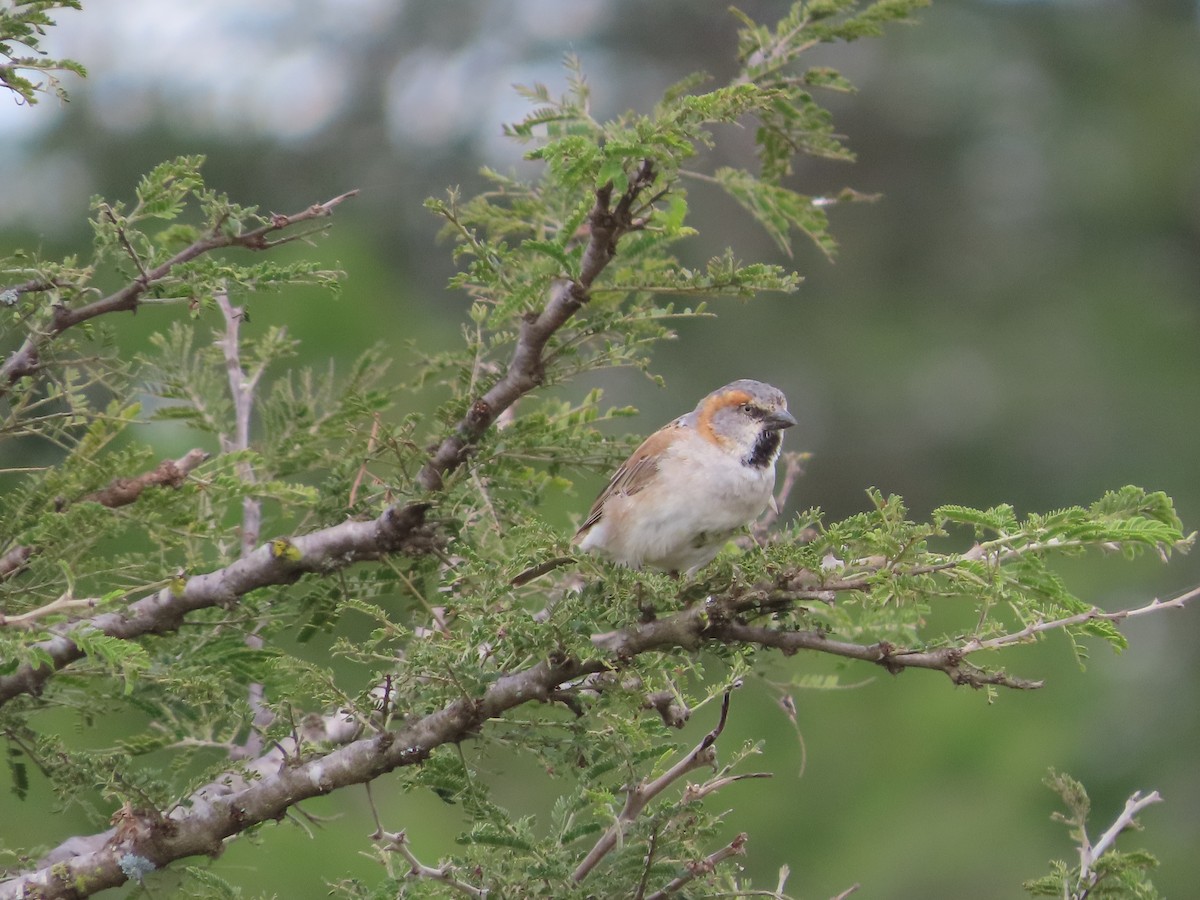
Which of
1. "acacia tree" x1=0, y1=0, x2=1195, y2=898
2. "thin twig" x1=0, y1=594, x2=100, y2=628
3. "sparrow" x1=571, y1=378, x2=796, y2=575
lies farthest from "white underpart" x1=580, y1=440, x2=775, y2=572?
"thin twig" x1=0, y1=594, x2=100, y2=628

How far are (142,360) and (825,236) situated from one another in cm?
186

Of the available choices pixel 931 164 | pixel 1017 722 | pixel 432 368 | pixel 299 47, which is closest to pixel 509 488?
pixel 432 368

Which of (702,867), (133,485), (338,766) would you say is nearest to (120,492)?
(133,485)

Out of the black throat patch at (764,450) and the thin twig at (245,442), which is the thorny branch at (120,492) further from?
the black throat patch at (764,450)

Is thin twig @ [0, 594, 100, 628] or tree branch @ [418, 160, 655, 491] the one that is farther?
tree branch @ [418, 160, 655, 491]

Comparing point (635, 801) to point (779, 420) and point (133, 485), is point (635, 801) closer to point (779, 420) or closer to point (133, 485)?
point (133, 485)

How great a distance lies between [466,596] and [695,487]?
1.14 meters

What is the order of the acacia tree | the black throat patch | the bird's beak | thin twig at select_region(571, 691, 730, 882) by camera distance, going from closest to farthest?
the acacia tree, thin twig at select_region(571, 691, 730, 882), the black throat patch, the bird's beak

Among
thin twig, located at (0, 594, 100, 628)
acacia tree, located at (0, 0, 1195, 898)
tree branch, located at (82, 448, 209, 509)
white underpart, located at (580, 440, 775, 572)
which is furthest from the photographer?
white underpart, located at (580, 440, 775, 572)

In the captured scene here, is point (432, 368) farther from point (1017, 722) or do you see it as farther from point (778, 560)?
point (1017, 722)

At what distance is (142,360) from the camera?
145 inches

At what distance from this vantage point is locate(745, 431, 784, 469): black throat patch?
4355 millimetres

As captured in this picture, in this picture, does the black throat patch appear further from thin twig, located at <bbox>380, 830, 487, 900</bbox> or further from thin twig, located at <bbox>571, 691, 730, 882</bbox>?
thin twig, located at <bbox>380, 830, 487, 900</bbox>

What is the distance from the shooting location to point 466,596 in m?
3.28
